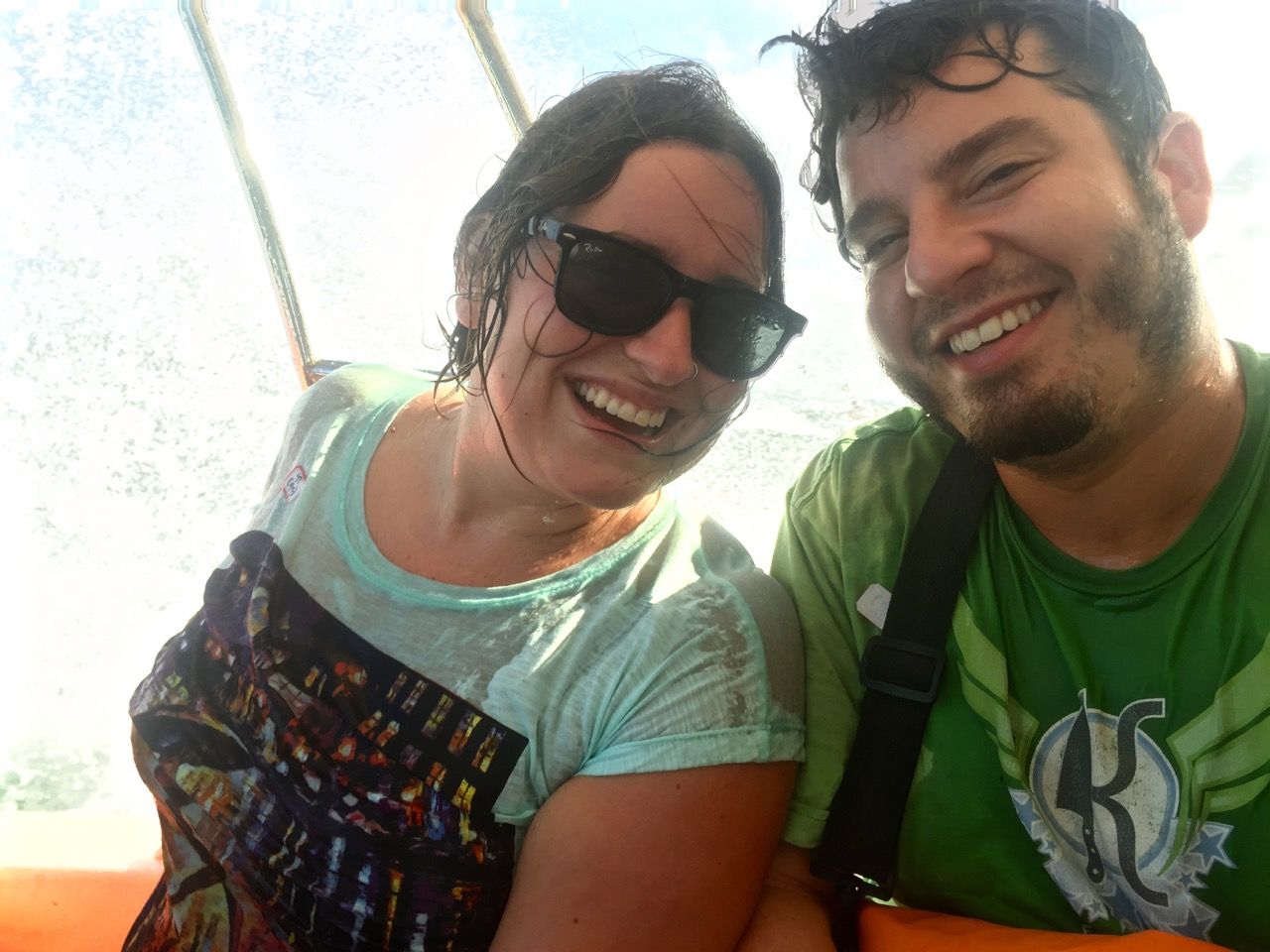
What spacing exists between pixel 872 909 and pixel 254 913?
2.74 feet

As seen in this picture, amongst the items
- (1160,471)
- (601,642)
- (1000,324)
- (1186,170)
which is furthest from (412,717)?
(1186,170)

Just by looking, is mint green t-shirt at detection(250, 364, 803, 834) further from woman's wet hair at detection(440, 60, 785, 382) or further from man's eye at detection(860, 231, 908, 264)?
man's eye at detection(860, 231, 908, 264)

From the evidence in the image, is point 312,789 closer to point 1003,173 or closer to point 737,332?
point 737,332

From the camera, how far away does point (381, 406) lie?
1.59 metres

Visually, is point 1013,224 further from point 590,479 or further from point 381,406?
point 381,406

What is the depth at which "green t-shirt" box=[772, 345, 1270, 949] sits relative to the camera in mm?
1002

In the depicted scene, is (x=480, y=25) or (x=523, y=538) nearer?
(x=523, y=538)

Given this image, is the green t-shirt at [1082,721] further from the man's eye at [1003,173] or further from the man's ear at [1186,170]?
the man's eye at [1003,173]

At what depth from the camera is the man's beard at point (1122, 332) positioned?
1060 millimetres

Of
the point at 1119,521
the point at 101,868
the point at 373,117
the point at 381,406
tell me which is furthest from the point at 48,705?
the point at 1119,521

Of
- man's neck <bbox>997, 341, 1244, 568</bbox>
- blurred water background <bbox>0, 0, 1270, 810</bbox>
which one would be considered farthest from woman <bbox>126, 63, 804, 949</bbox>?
blurred water background <bbox>0, 0, 1270, 810</bbox>

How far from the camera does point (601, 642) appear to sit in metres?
1.14

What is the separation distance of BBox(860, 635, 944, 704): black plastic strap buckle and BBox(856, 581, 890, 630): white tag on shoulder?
42mm

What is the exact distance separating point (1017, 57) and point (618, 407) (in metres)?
0.69
